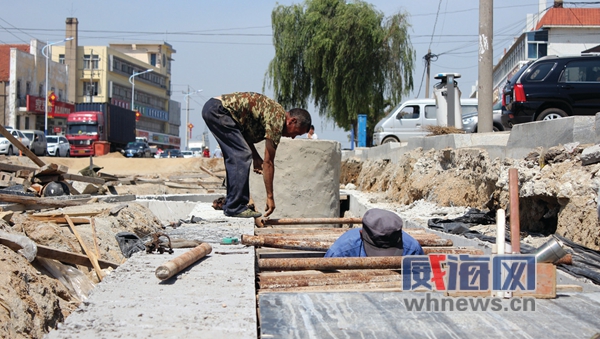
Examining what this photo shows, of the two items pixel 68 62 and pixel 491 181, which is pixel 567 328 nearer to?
pixel 491 181

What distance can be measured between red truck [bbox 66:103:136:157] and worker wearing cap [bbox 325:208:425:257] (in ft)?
107

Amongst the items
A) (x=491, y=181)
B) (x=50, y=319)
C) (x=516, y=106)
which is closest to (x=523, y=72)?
(x=516, y=106)

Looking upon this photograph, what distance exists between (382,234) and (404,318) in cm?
148

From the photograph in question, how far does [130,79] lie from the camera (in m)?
73.4

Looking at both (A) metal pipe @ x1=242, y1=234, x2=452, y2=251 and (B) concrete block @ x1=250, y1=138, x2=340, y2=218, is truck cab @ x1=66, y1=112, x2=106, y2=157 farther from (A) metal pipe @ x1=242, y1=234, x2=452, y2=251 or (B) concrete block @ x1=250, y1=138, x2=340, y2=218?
(A) metal pipe @ x1=242, y1=234, x2=452, y2=251

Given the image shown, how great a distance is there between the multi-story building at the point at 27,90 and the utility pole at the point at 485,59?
138ft

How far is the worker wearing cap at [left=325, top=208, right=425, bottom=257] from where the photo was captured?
4320mm

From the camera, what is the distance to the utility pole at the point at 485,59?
35.6 feet

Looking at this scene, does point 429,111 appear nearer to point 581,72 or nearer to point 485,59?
point 581,72

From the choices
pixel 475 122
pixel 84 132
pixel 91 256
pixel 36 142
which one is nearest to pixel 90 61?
pixel 84 132

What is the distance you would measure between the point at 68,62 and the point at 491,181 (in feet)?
204

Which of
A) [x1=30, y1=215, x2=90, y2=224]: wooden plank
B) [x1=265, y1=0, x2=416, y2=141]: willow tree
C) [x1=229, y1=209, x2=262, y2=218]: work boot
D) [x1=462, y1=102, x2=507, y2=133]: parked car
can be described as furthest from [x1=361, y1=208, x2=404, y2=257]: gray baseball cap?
[x1=265, y1=0, x2=416, y2=141]: willow tree

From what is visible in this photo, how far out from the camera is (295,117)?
5.69m

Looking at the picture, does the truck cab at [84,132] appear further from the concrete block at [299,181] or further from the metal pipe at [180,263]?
the metal pipe at [180,263]
